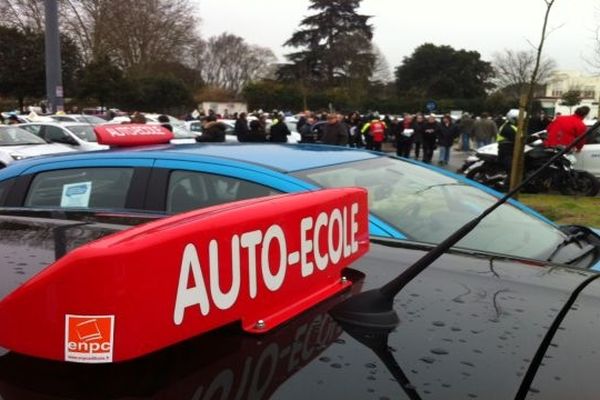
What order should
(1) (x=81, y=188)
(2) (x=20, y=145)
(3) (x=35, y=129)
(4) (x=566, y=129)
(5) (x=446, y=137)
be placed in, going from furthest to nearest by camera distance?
(5) (x=446, y=137) < (3) (x=35, y=129) < (2) (x=20, y=145) < (4) (x=566, y=129) < (1) (x=81, y=188)

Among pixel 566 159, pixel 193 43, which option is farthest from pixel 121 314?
pixel 193 43

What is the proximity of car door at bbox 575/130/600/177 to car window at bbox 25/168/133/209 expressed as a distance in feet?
34.7

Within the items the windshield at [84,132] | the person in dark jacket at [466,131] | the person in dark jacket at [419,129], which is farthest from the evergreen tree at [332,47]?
the windshield at [84,132]

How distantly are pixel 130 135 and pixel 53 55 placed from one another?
19.9 m

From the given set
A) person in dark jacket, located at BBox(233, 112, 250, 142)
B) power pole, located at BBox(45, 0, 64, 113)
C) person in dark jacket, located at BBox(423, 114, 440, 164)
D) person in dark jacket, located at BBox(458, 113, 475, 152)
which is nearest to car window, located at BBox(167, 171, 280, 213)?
person in dark jacket, located at BBox(233, 112, 250, 142)

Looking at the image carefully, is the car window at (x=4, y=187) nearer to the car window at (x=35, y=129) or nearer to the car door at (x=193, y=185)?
the car door at (x=193, y=185)

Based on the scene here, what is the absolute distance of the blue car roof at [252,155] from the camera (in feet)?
11.1

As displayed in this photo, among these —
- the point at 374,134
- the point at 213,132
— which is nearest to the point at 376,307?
the point at 213,132

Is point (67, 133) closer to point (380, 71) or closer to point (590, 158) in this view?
point (590, 158)

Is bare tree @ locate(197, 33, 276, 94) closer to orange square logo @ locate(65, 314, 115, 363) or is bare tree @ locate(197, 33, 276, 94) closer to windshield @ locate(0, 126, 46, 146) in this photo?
windshield @ locate(0, 126, 46, 146)

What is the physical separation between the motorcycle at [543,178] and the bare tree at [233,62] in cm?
6481

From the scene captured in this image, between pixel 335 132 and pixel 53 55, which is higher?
pixel 53 55

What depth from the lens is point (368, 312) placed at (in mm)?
1385

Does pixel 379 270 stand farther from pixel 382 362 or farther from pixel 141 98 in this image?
pixel 141 98
